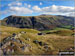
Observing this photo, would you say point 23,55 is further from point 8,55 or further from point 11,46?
point 11,46

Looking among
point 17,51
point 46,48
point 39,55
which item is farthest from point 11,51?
point 46,48

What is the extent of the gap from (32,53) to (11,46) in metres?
7.50

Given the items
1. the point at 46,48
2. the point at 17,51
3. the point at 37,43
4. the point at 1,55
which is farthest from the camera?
the point at 37,43

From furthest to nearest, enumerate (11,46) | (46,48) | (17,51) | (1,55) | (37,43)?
(37,43) < (46,48) < (11,46) < (17,51) < (1,55)

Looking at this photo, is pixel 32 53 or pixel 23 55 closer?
pixel 23 55

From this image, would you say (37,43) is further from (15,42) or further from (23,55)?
(23,55)

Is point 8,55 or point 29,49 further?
point 29,49

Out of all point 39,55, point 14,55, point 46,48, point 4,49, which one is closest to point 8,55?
point 14,55

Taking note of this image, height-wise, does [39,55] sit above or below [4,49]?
below

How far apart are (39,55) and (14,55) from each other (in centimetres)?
805

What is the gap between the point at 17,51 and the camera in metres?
34.8

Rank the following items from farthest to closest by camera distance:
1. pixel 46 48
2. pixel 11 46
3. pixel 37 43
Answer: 1. pixel 37 43
2. pixel 46 48
3. pixel 11 46

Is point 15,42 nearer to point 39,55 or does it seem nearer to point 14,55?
point 14,55

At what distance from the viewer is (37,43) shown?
47.0 metres
